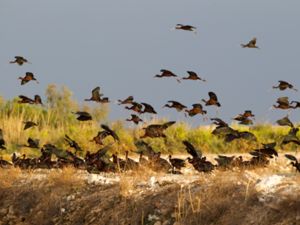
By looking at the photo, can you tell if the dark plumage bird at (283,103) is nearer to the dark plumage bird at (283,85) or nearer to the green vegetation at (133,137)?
the dark plumage bird at (283,85)

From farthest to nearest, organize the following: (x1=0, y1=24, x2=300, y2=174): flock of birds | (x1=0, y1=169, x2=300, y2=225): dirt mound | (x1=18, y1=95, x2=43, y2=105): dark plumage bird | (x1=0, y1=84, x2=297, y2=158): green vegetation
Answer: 1. (x1=0, y1=84, x2=297, y2=158): green vegetation
2. (x1=18, y1=95, x2=43, y2=105): dark plumage bird
3. (x1=0, y1=24, x2=300, y2=174): flock of birds
4. (x1=0, y1=169, x2=300, y2=225): dirt mound

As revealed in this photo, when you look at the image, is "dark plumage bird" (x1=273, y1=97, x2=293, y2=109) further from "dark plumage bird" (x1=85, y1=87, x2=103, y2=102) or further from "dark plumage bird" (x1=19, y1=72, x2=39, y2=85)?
"dark plumage bird" (x1=19, y1=72, x2=39, y2=85)

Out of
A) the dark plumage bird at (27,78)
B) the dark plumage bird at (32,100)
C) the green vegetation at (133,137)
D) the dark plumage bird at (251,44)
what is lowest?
the green vegetation at (133,137)

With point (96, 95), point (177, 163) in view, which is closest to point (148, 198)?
point (177, 163)

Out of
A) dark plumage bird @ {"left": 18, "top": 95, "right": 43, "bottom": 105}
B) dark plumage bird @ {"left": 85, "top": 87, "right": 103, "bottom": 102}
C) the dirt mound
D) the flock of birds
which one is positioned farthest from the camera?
dark plumage bird @ {"left": 18, "top": 95, "right": 43, "bottom": 105}

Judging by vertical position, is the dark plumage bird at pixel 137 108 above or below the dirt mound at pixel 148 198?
above

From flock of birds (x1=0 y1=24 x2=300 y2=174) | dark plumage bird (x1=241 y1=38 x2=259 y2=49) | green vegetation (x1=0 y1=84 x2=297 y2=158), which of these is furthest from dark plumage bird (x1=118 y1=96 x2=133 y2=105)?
green vegetation (x1=0 y1=84 x2=297 y2=158)

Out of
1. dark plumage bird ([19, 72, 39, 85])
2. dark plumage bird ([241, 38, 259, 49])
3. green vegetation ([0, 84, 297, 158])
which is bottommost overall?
green vegetation ([0, 84, 297, 158])

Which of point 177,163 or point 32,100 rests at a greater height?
point 32,100

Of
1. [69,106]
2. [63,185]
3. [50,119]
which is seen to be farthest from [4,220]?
[69,106]

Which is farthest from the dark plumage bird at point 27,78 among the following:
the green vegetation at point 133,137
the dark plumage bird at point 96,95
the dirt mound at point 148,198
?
the green vegetation at point 133,137

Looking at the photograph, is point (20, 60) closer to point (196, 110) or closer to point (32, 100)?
point (32, 100)

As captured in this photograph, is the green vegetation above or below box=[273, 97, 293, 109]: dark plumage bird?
below

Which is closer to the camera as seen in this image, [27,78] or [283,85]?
[283,85]
